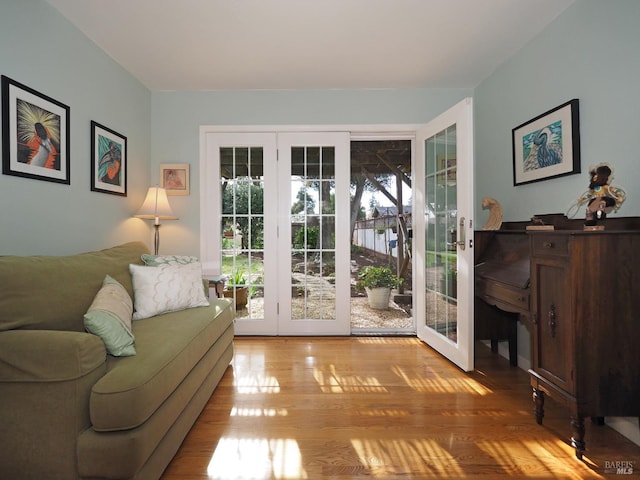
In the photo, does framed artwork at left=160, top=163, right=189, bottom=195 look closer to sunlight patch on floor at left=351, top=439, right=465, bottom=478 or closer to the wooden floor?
the wooden floor

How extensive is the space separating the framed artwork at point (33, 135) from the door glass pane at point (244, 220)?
57.5 inches

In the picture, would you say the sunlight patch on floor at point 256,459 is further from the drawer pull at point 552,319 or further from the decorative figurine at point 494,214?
the decorative figurine at point 494,214

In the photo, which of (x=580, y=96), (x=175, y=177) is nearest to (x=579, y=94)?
(x=580, y=96)

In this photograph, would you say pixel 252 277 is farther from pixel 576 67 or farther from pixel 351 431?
pixel 576 67

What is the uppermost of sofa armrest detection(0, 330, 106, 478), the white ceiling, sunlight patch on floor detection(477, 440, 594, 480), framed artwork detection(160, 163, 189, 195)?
the white ceiling

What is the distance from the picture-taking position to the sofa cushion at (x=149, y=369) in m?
1.25

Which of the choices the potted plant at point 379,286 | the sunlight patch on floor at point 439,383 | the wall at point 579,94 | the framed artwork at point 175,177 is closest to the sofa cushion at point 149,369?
the sunlight patch on floor at point 439,383

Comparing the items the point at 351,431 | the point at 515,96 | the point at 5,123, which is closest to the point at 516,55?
the point at 515,96

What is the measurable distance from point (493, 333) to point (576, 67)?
201 centimetres

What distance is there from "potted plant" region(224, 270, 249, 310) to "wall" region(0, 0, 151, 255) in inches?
40.1

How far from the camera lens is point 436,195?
308cm

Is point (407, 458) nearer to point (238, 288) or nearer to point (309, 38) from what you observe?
point (238, 288)

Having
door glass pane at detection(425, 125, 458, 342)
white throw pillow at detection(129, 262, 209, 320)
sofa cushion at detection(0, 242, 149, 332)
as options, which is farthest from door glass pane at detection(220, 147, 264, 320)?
door glass pane at detection(425, 125, 458, 342)

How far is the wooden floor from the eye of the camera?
158 centimetres
